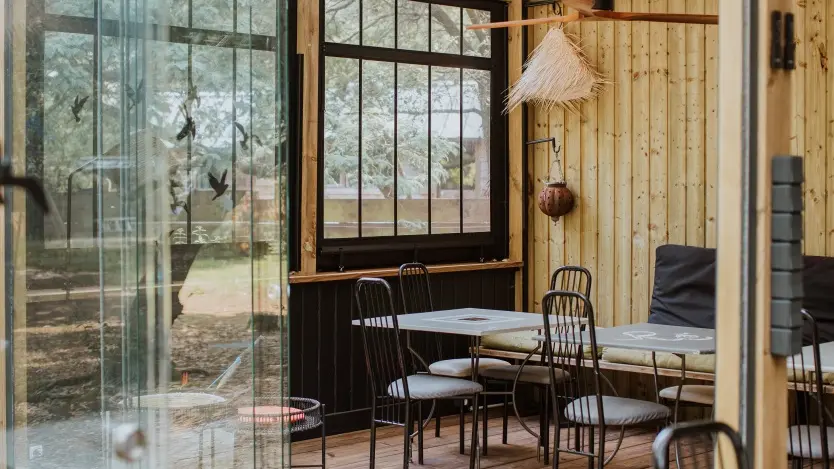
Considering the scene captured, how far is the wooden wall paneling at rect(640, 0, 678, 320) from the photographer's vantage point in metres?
6.07

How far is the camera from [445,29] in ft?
21.2

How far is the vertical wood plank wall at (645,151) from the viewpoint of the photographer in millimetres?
5461

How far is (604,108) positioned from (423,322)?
205 centimetres

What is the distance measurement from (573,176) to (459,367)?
1707mm

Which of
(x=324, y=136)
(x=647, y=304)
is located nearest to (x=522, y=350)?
(x=647, y=304)

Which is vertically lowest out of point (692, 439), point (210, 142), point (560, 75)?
point (692, 439)

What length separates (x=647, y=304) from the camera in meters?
6.18

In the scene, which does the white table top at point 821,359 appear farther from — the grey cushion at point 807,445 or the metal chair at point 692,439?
the metal chair at point 692,439

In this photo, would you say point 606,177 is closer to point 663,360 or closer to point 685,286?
point 685,286

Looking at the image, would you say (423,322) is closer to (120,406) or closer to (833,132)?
(833,132)

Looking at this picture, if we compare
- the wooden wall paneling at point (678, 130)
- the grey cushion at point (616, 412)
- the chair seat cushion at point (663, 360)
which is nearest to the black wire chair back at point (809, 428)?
the grey cushion at point (616, 412)

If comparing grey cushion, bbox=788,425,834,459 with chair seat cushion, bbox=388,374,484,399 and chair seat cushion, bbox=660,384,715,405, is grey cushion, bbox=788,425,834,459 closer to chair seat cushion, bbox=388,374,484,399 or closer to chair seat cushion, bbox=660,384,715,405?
chair seat cushion, bbox=660,384,715,405

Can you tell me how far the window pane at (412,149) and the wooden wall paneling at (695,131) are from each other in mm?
1552

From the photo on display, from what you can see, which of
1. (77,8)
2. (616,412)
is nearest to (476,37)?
(616,412)
